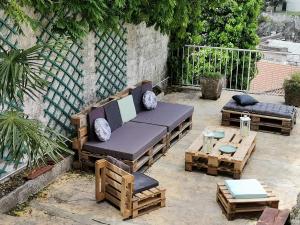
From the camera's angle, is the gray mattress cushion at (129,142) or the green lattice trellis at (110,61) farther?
Answer: the green lattice trellis at (110,61)

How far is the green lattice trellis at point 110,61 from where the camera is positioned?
336 inches

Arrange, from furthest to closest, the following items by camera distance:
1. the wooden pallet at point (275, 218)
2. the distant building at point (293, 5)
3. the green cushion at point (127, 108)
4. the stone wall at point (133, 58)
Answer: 1. the distant building at point (293, 5)
2. the green cushion at point (127, 108)
3. the stone wall at point (133, 58)
4. the wooden pallet at point (275, 218)

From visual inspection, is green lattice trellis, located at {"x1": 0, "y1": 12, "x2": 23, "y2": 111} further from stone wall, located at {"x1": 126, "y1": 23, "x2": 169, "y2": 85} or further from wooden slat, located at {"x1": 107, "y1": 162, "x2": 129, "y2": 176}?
stone wall, located at {"x1": 126, "y1": 23, "x2": 169, "y2": 85}

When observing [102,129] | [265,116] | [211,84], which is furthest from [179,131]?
[211,84]

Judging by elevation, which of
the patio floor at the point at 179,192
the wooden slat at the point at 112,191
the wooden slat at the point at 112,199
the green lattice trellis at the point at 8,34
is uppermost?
the green lattice trellis at the point at 8,34

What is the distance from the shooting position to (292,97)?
10.2 m

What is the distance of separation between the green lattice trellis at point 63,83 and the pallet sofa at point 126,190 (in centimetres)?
152

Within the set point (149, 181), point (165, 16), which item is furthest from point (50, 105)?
point (165, 16)

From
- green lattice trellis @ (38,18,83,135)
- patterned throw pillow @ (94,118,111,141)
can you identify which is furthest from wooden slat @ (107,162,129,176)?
green lattice trellis @ (38,18,83,135)

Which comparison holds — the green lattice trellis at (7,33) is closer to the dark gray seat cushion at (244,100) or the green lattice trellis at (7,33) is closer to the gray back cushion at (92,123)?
the gray back cushion at (92,123)

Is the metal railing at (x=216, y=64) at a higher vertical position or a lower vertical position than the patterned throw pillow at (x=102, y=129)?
higher

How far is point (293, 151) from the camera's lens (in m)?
8.19

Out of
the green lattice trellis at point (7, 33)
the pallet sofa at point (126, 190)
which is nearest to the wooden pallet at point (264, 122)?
the pallet sofa at point (126, 190)

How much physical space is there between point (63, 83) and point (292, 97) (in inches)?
197
